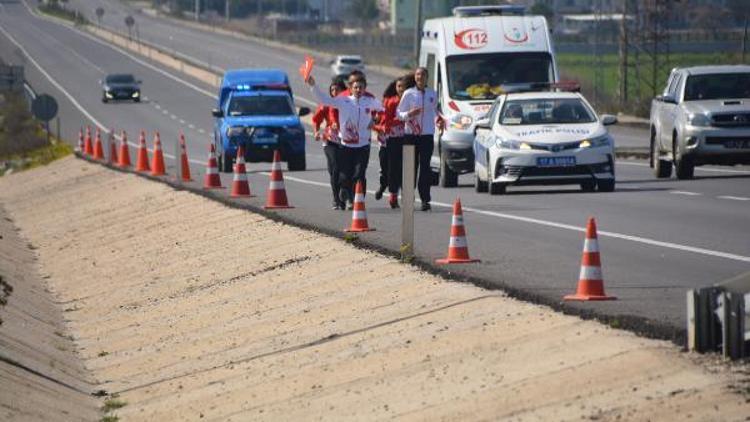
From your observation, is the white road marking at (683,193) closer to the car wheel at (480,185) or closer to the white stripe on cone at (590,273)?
the car wheel at (480,185)

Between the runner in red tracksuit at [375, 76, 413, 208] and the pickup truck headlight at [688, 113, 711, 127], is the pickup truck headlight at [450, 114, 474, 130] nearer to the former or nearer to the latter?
the pickup truck headlight at [688, 113, 711, 127]

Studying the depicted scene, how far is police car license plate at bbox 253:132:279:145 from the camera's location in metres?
41.7

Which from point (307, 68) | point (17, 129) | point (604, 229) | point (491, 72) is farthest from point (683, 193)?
point (17, 129)

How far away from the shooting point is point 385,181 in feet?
87.2

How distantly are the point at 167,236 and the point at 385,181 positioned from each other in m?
4.73

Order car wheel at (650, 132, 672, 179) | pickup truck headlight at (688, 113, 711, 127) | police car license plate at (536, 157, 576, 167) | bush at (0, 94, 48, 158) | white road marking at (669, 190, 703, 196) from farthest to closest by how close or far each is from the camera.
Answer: bush at (0, 94, 48, 158) < car wheel at (650, 132, 672, 179) < pickup truck headlight at (688, 113, 711, 127) < white road marking at (669, 190, 703, 196) < police car license plate at (536, 157, 576, 167)

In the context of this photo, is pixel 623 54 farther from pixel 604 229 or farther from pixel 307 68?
pixel 604 229

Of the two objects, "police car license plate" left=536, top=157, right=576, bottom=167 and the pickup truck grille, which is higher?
the pickup truck grille

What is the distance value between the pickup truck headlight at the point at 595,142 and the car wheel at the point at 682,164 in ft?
13.2

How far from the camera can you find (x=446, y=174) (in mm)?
32219

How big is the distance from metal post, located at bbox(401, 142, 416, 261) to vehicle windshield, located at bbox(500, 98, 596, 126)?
33.1 ft

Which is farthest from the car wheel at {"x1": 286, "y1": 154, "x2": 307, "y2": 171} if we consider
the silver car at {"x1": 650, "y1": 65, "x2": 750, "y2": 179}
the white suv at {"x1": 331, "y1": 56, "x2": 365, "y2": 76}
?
the white suv at {"x1": 331, "y1": 56, "x2": 365, "y2": 76}

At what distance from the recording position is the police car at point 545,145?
90.8ft

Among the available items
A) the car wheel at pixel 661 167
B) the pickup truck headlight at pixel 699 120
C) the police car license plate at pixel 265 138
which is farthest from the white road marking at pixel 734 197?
the police car license plate at pixel 265 138
